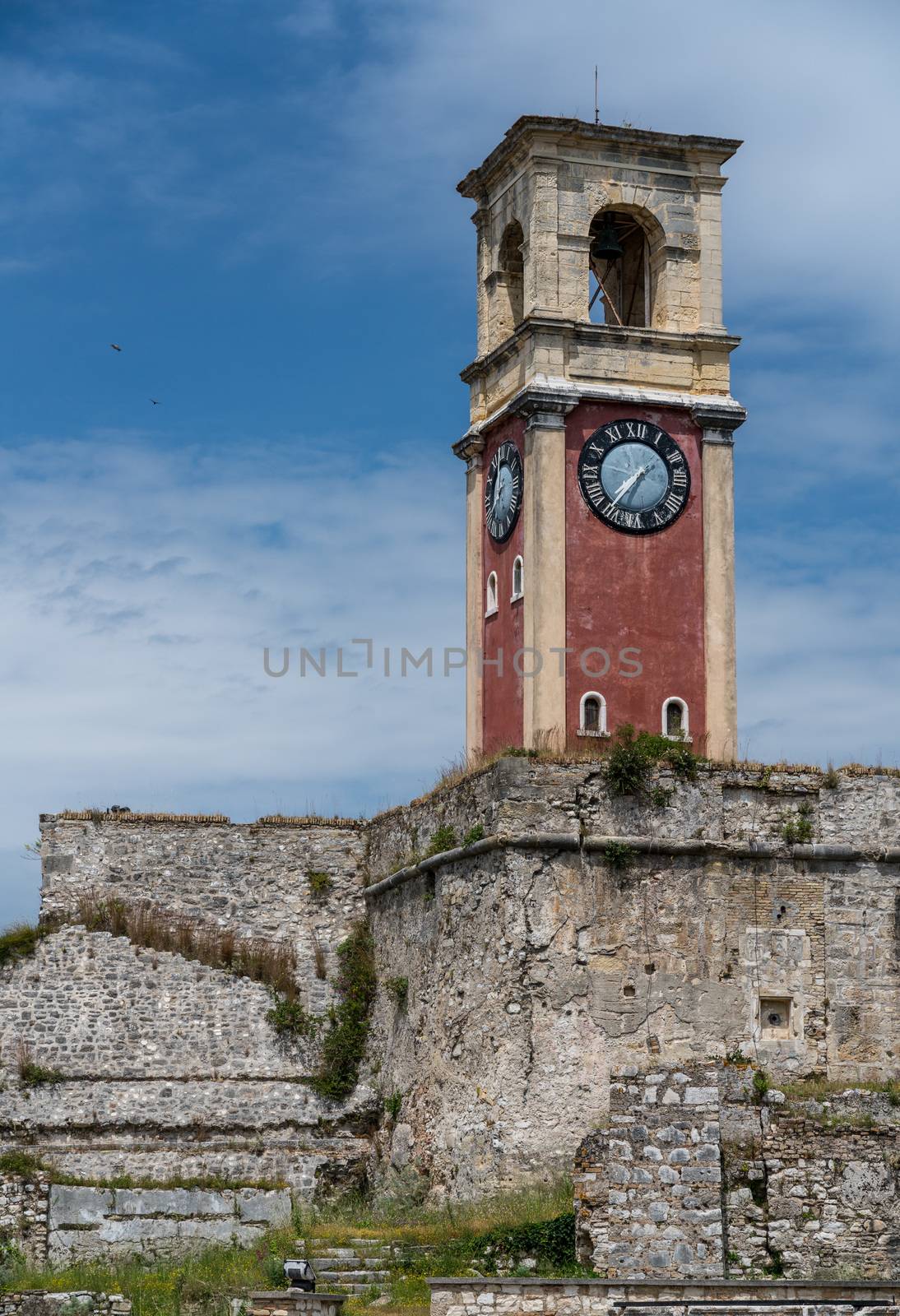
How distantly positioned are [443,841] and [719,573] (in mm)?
6178

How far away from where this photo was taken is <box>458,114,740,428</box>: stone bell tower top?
1394 inches

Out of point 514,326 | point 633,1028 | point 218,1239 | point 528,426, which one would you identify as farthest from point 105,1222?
point 514,326

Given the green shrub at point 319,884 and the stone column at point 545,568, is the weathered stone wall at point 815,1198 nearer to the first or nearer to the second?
the stone column at point 545,568

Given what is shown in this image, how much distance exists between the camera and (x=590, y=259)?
3766 centimetres

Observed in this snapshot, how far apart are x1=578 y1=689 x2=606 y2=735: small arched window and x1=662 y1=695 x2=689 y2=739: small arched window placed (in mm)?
999

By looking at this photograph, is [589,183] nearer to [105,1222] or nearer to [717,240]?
[717,240]

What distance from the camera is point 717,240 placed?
36.8 m

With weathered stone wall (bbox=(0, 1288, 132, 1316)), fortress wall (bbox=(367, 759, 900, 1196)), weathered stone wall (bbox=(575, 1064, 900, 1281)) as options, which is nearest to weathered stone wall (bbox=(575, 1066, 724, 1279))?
weathered stone wall (bbox=(575, 1064, 900, 1281))

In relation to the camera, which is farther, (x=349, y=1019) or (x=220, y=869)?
(x=220, y=869)

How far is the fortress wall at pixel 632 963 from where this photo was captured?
2995 cm

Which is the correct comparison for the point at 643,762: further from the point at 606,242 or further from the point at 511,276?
the point at 511,276

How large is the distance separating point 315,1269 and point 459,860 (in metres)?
6.71

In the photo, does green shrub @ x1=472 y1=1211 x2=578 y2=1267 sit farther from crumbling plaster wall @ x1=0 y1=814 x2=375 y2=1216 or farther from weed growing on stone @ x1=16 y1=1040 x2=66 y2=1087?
weed growing on stone @ x1=16 y1=1040 x2=66 y2=1087

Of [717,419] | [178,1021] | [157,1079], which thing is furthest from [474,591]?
[157,1079]
